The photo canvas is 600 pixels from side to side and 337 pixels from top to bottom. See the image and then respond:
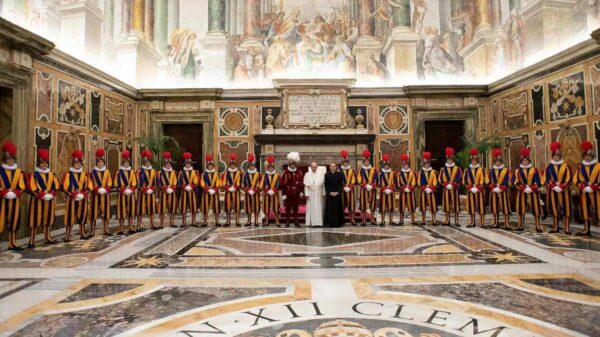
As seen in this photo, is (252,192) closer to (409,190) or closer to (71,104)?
(409,190)

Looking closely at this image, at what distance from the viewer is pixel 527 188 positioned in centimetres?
719

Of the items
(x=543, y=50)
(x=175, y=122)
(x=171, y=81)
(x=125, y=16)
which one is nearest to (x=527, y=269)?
(x=543, y=50)

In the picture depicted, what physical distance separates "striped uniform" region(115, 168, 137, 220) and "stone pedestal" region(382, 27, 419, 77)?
29.2 feet

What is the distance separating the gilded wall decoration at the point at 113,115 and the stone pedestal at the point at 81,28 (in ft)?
4.12

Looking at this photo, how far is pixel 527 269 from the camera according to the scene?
4246 mm

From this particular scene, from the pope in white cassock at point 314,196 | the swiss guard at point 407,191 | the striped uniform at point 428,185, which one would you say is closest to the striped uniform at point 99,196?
the pope in white cassock at point 314,196

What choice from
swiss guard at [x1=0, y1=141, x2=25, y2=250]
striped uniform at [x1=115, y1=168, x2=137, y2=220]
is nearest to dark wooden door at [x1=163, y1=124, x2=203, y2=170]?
striped uniform at [x1=115, y1=168, x2=137, y2=220]

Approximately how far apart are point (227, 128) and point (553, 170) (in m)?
9.21

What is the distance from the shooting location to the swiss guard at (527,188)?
7148 mm

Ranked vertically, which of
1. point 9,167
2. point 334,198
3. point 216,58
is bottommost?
point 334,198

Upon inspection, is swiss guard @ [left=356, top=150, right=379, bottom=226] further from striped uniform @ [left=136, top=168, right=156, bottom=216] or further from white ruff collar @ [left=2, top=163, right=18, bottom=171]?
white ruff collar @ [left=2, top=163, right=18, bottom=171]

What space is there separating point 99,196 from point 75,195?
1.93 feet

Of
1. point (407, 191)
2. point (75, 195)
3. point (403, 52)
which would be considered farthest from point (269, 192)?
point (403, 52)

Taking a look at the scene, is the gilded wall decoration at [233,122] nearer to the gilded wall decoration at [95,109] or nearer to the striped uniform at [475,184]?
the gilded wall decoration at [95,109]
